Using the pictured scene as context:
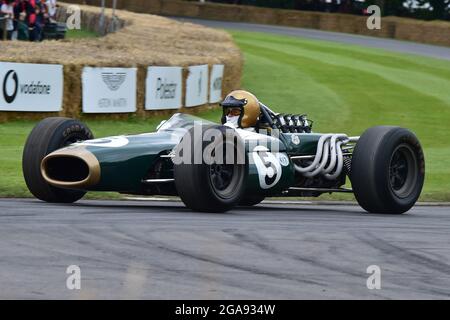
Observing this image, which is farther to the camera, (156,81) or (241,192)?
(156,81)

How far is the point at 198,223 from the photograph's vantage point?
1059 centimetres

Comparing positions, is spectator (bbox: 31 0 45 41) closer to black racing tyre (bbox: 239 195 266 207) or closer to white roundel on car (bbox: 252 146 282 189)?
black racing tyre (bbox: 239 195 266 207)

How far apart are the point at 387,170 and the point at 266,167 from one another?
4.33ft

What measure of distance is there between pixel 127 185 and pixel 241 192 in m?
1.10

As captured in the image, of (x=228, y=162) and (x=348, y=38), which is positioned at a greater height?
(x=228, y=162)

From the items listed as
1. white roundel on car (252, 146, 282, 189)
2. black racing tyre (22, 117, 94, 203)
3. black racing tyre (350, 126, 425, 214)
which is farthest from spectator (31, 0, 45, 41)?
→ white roundel on car (252, 146, 282, 189)

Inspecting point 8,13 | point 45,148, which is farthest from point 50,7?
point 45,148

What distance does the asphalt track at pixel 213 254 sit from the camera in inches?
308

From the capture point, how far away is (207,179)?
36.6 ft

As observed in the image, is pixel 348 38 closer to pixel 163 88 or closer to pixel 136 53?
pixel 136 53

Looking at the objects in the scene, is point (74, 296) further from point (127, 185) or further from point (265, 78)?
point (265, 78)

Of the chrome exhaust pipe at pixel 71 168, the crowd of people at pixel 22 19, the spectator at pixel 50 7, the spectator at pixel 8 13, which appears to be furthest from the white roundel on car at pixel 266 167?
the spectator at pixel 50 7

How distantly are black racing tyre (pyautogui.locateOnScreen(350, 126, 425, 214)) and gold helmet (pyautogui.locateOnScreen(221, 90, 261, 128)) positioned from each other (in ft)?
3.81
